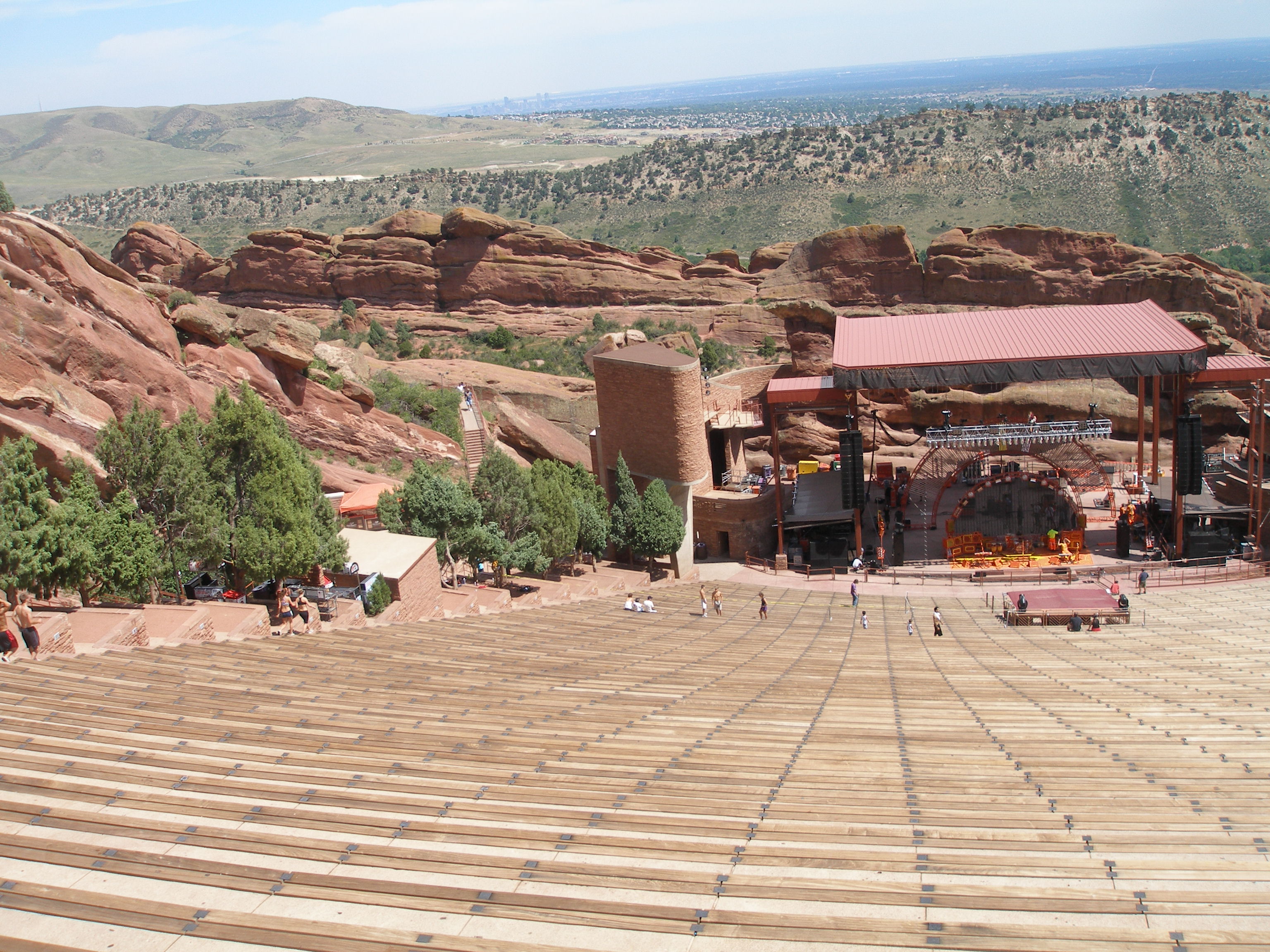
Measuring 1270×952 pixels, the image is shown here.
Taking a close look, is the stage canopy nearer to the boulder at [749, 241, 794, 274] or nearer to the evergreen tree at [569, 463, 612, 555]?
the evergreen tree at [569, 463, 612, 555]

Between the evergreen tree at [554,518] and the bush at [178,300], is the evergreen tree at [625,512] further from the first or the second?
the bush at [178,300]

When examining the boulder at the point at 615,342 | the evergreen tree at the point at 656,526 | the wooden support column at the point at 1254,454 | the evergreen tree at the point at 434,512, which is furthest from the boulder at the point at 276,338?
the wooden support column at the point at 1254,454

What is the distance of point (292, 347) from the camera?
3203cm

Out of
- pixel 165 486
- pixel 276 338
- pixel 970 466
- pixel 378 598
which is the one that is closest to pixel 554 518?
pixel 378 598

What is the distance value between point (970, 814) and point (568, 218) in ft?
321

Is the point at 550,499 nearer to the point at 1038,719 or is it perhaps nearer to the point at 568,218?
the point at 1038,719

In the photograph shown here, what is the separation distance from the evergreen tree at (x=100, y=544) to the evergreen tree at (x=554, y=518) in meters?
11.1

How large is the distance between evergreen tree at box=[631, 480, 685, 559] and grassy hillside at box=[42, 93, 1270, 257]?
57.7m

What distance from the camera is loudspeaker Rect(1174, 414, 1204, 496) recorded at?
27.9 metres

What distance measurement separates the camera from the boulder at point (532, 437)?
117 ft

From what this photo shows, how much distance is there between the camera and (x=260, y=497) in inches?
741

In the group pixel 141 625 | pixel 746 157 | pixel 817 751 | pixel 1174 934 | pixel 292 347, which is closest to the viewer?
pixel 1174 934

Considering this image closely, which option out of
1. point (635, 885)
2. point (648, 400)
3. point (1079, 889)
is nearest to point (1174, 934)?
point (1079, 889)

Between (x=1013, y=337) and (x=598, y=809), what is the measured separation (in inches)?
1011
